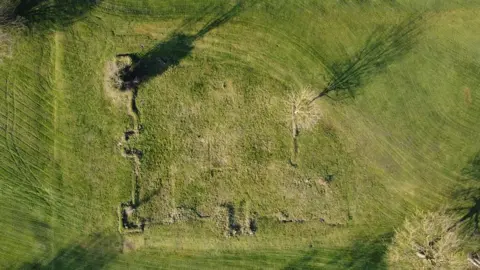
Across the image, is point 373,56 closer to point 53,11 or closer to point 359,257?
point 359,257

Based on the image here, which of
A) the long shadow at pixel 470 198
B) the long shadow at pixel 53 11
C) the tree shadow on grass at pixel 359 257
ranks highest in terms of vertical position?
the long shadow at pixel 53 11

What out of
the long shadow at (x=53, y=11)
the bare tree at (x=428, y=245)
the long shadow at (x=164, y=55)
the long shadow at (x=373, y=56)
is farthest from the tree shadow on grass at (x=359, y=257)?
the long shadow at (x=53, y=11)

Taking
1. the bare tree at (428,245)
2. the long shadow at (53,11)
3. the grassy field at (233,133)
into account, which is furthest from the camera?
the long shadow at (53,11)

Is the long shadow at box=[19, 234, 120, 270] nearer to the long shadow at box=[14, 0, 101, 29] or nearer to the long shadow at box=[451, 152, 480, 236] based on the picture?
the long shadow at box=[14, 0, 101, 29]

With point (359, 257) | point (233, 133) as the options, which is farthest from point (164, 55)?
point (359, 257)

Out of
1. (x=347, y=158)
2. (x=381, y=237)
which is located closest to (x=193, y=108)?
(x=347, y=158)

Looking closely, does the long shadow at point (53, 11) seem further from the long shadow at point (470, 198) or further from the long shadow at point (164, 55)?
the long shadow at point (470, 198)

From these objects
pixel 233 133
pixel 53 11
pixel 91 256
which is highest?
pixel 53 11
